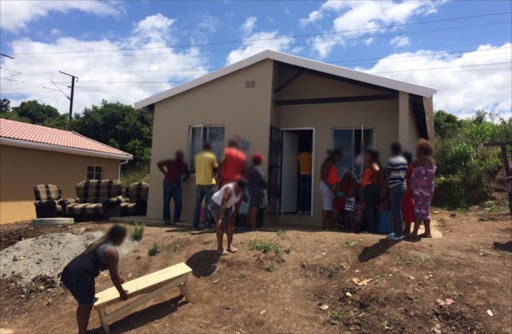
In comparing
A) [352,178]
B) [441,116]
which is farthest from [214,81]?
[441,116]

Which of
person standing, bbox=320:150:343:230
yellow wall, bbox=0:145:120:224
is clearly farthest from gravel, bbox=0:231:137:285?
yellow wall, bbox=0:145:120:224

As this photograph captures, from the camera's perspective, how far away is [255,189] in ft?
16.0

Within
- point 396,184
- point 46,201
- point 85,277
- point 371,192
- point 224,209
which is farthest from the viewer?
point 46,201

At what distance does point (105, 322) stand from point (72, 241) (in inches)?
134

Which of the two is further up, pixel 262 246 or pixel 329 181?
pixel 329 181

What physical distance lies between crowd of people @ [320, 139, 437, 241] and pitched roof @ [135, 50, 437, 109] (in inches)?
75.9

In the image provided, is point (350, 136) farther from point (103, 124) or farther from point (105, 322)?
point (105, 322)

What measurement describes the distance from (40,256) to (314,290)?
17.2 feet

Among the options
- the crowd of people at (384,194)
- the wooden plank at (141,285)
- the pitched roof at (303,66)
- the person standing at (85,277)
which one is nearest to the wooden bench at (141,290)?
the wooden plank at (141,285)

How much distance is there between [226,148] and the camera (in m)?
3.24

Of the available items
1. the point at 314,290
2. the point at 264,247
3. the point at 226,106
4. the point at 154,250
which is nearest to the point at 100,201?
the point at 314,290

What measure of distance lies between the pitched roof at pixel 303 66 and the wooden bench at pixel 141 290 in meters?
4.93

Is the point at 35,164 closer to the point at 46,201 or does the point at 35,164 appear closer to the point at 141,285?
the point at 46,201

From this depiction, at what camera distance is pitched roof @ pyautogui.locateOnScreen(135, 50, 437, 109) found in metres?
7.22
